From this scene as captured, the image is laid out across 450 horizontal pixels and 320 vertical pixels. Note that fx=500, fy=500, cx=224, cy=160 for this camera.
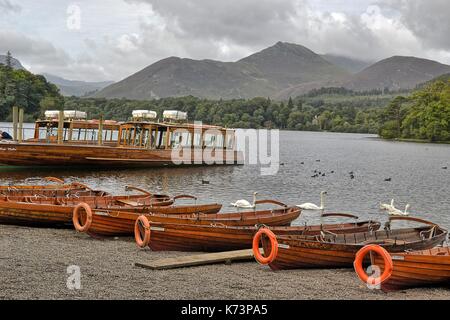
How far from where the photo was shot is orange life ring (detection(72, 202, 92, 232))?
17.5 m

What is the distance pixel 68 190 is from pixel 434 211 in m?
20.8

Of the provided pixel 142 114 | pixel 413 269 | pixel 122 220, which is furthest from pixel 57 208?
pixel 142 114

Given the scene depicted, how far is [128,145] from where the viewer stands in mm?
48844

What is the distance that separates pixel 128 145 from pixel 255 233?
3393 cm

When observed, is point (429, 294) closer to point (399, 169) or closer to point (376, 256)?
point (376, 256)

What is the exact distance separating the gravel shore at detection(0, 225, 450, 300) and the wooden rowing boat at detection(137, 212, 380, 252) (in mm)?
401

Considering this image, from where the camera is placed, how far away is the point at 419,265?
41.9ft

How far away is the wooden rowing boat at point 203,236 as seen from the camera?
52.5 ft

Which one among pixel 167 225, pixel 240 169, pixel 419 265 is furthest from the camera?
pixel 240 169

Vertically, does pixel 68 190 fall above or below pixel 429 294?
above

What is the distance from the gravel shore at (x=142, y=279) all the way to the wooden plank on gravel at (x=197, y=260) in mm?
187

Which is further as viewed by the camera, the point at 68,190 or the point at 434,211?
the point at 434,211

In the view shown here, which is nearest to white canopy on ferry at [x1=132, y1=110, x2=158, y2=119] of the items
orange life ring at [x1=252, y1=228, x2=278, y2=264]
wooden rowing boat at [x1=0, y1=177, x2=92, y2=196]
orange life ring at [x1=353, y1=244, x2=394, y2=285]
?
wooden rowing boat at [x1=0, y1=177, x2=92, y2=196]
